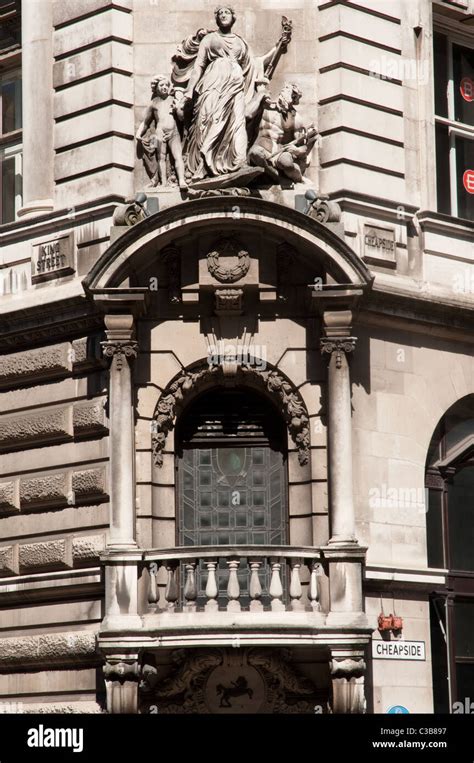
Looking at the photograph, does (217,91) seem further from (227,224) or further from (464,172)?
(464,172)

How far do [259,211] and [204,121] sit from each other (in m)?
1.84

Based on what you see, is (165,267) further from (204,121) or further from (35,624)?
(35,624)

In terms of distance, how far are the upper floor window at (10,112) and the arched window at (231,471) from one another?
5376 millimetres

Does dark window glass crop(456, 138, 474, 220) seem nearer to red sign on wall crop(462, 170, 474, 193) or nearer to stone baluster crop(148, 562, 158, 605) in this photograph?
red sign on wall crop(462, 170, 474, 193)

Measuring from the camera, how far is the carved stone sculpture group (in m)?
26.3

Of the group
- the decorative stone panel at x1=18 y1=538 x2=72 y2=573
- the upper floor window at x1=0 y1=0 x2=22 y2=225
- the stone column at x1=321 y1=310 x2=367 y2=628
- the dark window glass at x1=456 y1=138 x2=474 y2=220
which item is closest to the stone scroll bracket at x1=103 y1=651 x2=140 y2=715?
the decorative stone panel at x1=18 y1=538 x2=72 y2=573

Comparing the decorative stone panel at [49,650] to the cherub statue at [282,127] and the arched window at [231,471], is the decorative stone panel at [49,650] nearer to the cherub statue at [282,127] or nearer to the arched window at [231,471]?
the arched window at [231,471]

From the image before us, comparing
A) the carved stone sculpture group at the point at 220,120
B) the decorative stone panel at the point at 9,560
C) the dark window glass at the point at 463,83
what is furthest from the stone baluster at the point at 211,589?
the dark window glass at the point at 463,83

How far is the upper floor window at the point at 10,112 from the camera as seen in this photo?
95.8 ft

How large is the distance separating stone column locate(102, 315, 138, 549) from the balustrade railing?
Answer: 666 mm

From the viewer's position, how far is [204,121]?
26422 mm

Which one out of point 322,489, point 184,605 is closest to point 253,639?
point 184,605
